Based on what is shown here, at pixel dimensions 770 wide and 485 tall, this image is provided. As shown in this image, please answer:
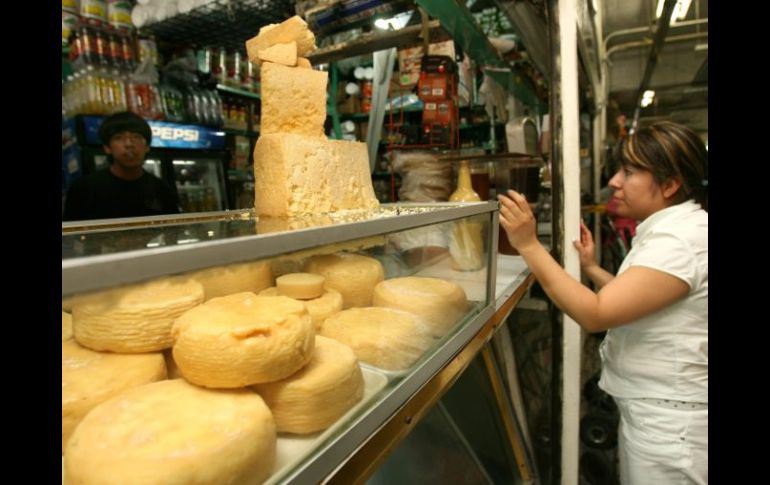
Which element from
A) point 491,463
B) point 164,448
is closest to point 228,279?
point 164,448

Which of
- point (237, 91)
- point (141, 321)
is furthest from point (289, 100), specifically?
point (237, 91)

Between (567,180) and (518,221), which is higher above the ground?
(567,180)

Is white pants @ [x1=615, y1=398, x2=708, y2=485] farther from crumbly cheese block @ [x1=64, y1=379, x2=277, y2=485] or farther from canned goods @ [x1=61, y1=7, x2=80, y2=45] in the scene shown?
canned goods @ [x1=61, y1=7, x2=80, y2=45]

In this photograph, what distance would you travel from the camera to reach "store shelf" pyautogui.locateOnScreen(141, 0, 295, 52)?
2.87 meters

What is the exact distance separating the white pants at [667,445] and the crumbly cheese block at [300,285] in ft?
3.89

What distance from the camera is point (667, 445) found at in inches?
53.8

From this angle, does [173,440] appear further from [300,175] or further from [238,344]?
[300,175]

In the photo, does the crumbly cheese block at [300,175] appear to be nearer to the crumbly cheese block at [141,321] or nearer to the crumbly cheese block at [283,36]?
the crumbly cheese block at [283,36]

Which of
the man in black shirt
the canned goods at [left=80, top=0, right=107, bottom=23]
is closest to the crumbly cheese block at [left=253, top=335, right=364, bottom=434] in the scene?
the man in black shirt

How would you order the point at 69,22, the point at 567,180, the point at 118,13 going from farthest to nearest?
the point at 118,13
the point at 69,22
the point at 567,180

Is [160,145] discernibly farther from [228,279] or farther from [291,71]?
[228,279]

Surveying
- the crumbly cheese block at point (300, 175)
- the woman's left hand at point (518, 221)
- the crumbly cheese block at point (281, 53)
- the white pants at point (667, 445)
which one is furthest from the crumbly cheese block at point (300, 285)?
the white pants at point (667, 445)

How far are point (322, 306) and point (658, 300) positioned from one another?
1006 millimetres

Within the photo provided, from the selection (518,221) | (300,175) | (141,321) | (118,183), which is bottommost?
(141,321)
